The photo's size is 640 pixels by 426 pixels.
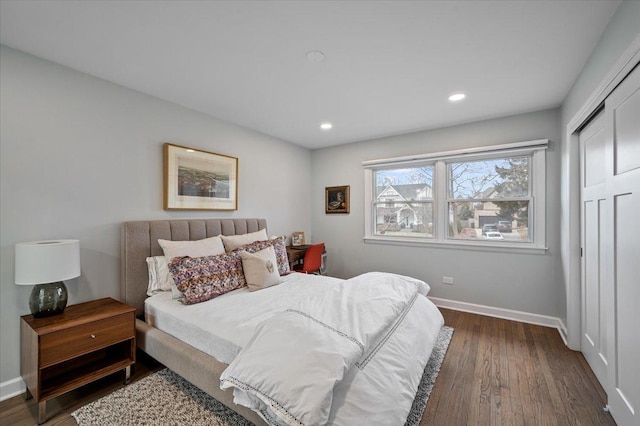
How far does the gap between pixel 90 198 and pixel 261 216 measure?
199cm

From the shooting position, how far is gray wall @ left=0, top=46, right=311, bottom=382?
194 cm

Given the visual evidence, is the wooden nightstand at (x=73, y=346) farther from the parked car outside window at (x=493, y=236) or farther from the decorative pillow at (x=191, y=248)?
the parked car outside window at (x=493, y=236)

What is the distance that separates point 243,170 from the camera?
367 cm

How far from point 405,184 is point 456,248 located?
1187 millimetres

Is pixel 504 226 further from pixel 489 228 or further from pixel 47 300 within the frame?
pixel 47 300

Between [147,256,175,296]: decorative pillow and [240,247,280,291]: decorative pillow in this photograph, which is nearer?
[147,256,175,296]: decorative pillow

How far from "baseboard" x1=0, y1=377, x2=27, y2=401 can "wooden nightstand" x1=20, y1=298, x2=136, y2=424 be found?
0.06 meters

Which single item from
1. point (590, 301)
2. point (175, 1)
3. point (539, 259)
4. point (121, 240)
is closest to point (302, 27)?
point (175, 1)

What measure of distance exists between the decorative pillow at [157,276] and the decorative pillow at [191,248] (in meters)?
0.10

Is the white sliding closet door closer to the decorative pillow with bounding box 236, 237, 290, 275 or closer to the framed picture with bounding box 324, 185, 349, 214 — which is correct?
the decorative pillow with bounding box 236, 237, 290, 275

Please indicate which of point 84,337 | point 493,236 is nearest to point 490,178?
point 493,236

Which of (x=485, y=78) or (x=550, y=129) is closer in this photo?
(x=485, y=78)

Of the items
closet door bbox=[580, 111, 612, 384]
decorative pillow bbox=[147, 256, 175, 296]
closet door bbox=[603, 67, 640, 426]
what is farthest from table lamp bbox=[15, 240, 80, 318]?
closet door bbox=[580, 111, 612, 384]

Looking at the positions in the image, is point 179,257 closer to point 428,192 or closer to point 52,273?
point 52,273
